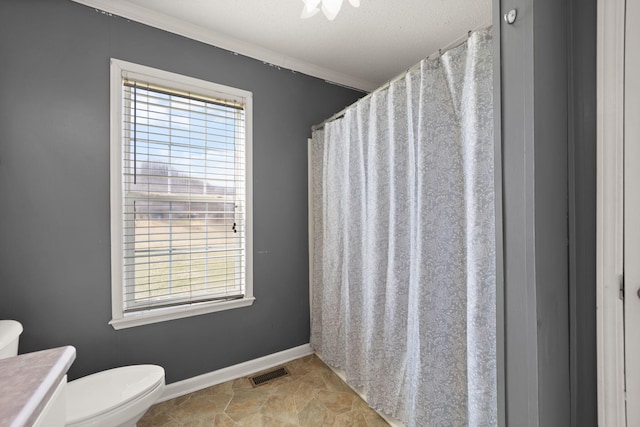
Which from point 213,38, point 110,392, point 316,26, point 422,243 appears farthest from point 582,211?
point 213,38

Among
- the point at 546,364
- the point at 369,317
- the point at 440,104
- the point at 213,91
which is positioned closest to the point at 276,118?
the point at 213,91

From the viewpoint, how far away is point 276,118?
7.04 feet

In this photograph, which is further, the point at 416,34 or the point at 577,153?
the point at 416,34

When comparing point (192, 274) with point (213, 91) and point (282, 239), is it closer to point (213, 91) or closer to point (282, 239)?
point (282, 239)

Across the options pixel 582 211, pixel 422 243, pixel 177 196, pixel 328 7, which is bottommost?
pixel 422 243

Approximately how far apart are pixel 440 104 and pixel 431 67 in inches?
7.5

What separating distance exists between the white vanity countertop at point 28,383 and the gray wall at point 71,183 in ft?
3.43

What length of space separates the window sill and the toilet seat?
0.98ft

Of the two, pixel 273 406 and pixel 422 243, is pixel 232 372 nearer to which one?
pixel 273 406

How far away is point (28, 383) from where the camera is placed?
58 centimetres

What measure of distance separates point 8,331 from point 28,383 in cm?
98

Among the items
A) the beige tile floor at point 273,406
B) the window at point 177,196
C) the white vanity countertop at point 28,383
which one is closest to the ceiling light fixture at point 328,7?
the window at point 177,196

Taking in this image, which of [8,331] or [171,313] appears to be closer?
[8,331]
